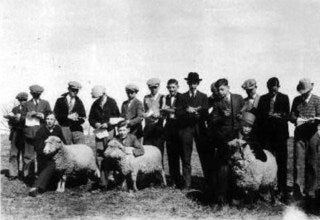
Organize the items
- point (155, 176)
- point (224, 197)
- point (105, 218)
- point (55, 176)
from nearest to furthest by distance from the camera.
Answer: point (105, 218) → point (224, 197) → point (55, 176) → point (155, 176)

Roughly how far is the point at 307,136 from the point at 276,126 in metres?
0.77

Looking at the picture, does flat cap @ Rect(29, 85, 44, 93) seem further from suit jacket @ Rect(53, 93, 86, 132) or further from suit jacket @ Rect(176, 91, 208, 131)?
suit jacket @ Rect(176, 91, 208, 131)

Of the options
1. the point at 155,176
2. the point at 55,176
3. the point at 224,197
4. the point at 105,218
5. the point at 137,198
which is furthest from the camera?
the point at 155,176

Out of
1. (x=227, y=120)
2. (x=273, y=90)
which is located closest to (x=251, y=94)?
(x=273, y=90)

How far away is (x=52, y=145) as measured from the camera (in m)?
9.89

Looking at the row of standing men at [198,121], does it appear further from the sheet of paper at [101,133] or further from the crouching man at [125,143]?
the crouching man at [125,143]

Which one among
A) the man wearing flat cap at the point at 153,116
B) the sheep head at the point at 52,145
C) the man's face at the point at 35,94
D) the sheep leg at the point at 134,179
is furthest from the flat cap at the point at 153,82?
the man's face at the point at 35,94

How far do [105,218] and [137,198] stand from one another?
1543 mm

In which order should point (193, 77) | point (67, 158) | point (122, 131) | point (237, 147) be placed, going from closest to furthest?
point (237, 147) → point (122, 131) → point (67, 158) → point (193, 77)

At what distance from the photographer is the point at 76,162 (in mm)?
10438

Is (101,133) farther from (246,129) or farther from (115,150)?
(246,129)

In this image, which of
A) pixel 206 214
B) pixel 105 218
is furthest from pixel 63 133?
pixel 206 214

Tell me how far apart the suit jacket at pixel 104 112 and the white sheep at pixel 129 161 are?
1398mm

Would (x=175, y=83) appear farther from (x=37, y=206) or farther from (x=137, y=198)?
(x=37, y=206)
